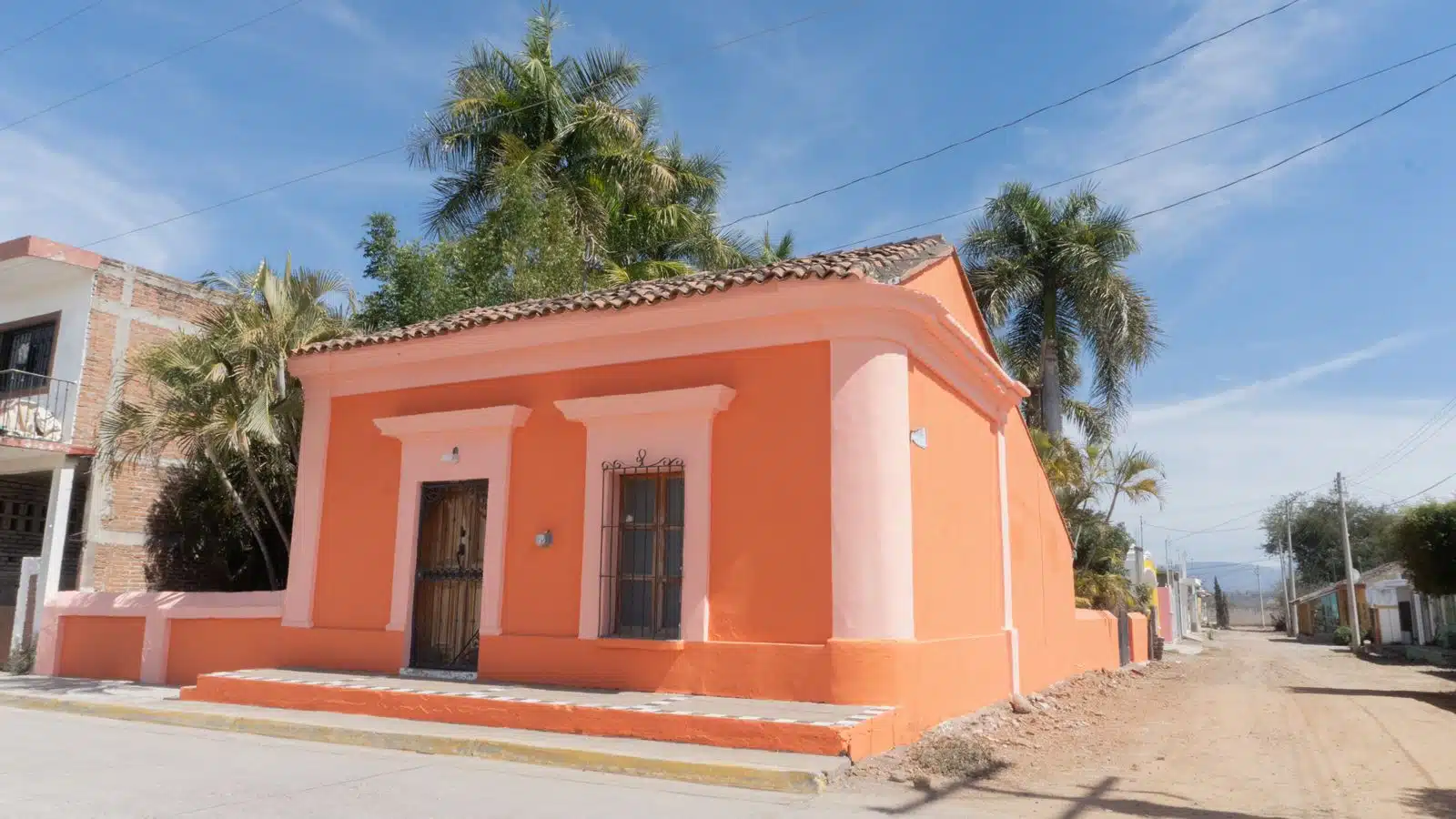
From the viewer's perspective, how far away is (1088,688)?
14164mm

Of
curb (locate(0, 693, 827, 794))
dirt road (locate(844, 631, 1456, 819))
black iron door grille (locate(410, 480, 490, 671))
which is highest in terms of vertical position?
black iron door grille (locate(410, 480, 490, 671))

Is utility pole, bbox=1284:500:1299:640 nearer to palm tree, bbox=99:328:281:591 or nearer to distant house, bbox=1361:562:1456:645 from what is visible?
distant house, bbox=1361:562:1456:645

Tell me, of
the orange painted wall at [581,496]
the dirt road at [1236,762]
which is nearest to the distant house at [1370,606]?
the dirt road at [1236,762]

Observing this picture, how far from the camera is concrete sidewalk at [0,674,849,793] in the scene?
6461 mm

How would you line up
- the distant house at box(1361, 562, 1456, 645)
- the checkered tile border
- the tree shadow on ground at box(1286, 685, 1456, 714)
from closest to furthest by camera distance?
1. the checkered tile border
2. the tree shadow on ground at box(1286, 685, 1456, 714)
3. the distant house at box(1361, 562, 1456, 645)

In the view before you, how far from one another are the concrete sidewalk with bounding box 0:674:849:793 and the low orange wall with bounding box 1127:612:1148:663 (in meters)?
17.0

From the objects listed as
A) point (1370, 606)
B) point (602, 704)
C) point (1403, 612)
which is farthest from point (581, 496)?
point (1370, 606)

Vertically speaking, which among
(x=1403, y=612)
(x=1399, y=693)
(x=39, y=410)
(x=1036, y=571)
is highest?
(x=39, y=410)

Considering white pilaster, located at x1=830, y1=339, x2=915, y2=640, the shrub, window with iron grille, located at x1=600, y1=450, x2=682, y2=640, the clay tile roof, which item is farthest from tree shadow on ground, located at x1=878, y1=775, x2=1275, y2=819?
the shrub

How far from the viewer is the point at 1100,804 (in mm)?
6273

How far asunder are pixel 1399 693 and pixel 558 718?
14677 mm

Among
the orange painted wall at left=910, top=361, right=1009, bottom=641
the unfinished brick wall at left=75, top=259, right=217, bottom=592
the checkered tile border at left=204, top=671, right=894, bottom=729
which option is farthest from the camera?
the unfinished brick wall at left=75, top=259, right=217, bottom=592

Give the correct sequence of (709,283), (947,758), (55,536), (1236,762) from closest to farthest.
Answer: (947,758)
(1236,762)
(709,283)
(55,536)

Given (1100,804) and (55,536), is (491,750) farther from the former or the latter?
(55,536)
